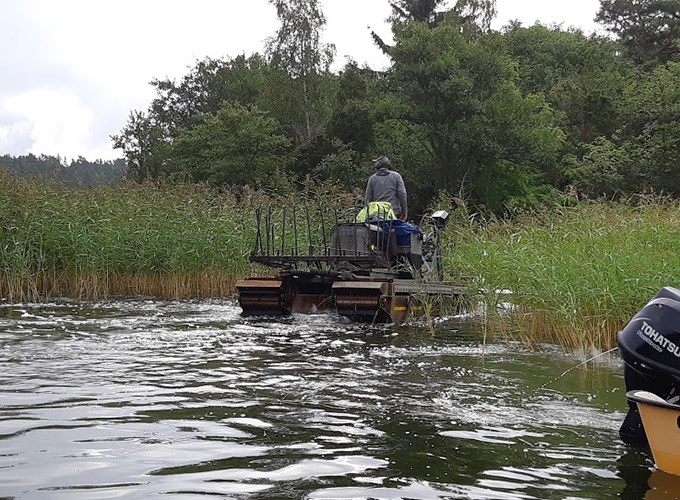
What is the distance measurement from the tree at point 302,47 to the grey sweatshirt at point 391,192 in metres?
32.0

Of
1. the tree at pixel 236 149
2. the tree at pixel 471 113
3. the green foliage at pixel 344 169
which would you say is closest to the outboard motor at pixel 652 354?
the green foliage at pixel 344 169

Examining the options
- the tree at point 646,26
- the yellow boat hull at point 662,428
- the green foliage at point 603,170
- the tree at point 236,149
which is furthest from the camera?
the tree at point 646,26

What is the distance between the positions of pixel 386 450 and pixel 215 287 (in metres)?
10.1

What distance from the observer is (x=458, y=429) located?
4.84 metres

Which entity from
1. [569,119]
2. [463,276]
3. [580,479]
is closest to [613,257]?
[463,276]

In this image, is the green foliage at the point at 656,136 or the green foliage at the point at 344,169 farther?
the green foliage at the point at 344,169

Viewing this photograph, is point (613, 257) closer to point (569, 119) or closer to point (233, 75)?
point (569, 119)

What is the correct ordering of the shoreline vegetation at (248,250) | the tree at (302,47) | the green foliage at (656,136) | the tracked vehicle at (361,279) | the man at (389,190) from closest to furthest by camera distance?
the shoreline vegetation at (248,250)
the tracked vehicle at (361,279)
the man at (389,190)
the green foliage at (656,136)
the tree at (302,47)

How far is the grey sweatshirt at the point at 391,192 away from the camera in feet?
37.4

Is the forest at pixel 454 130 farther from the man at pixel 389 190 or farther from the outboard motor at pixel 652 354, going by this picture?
the outboard motor at pixel 652 354

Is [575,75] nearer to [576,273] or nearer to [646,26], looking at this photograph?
[646,26]

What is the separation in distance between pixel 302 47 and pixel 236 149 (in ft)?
34.1

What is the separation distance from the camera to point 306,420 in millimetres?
4973

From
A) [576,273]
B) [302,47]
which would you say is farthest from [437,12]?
[576,273]
